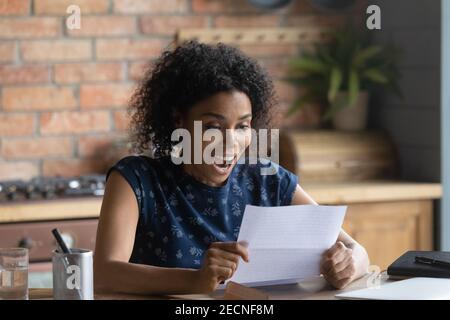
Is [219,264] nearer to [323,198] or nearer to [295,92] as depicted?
[323,198]

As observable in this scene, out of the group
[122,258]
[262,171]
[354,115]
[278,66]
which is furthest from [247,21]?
[122,258]

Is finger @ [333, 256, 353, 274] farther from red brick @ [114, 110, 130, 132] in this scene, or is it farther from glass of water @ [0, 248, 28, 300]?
red brick @ [114, 110, 130, 132]

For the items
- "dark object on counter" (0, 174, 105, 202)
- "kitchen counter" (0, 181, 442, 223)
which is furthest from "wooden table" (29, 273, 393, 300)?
"dark object on counter" (0, 174, 105, 202)

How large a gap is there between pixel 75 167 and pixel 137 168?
1366mm

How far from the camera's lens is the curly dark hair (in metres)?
2.06

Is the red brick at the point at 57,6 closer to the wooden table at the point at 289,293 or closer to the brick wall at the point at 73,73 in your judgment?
the brick wall at the point at 73,73

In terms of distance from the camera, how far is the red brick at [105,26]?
132 inches

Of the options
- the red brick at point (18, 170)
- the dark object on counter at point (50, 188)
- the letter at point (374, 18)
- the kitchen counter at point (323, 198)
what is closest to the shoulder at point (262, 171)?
the kitchen counter at point (323, 198)

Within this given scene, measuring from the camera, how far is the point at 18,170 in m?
3.31

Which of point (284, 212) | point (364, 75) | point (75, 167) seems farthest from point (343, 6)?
point (284, 212)

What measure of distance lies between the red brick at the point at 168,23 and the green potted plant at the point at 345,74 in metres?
0.40

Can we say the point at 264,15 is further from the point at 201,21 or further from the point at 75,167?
the point at 75,167

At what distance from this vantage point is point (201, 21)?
351cm

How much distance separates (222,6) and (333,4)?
46 centimetres
